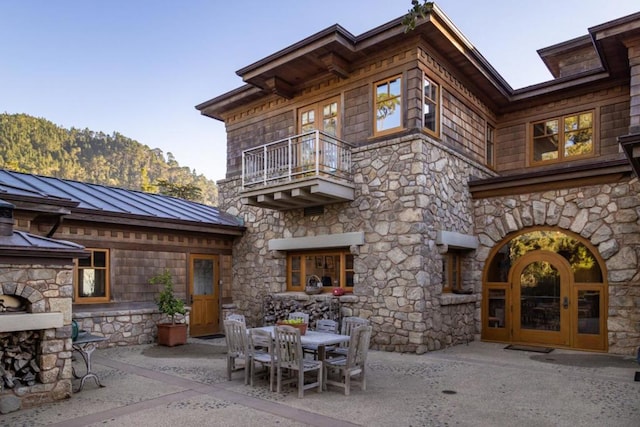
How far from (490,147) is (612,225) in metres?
3.91

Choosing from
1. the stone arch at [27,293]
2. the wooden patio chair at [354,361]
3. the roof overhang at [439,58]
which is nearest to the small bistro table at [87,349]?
the stone arch at [27,293]

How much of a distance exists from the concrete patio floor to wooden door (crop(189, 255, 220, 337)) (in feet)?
9.54

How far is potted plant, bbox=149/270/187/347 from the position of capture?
9.45 meters

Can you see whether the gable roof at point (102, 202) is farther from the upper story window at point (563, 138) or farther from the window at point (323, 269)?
the upper story window at point (563, 138)

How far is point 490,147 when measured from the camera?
11.9 metres

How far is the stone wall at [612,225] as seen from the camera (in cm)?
841

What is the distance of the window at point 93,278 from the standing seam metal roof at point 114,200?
1.05 meters

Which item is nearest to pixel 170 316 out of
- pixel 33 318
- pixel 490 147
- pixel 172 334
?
pixel 172 334

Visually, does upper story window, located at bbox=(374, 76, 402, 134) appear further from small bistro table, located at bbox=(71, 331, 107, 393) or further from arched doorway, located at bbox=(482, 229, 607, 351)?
small bistro table, located at bbox=(71, 331, 107, 393)

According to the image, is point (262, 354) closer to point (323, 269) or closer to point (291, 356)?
point (291, 356)

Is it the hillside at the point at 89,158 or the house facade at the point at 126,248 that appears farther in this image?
the hillside at the point at 89,158

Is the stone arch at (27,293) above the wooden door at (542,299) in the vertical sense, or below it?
above

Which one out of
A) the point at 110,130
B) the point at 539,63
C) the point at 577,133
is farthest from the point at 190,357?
the point at 110,130

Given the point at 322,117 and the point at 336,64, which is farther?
the point at 322,117
